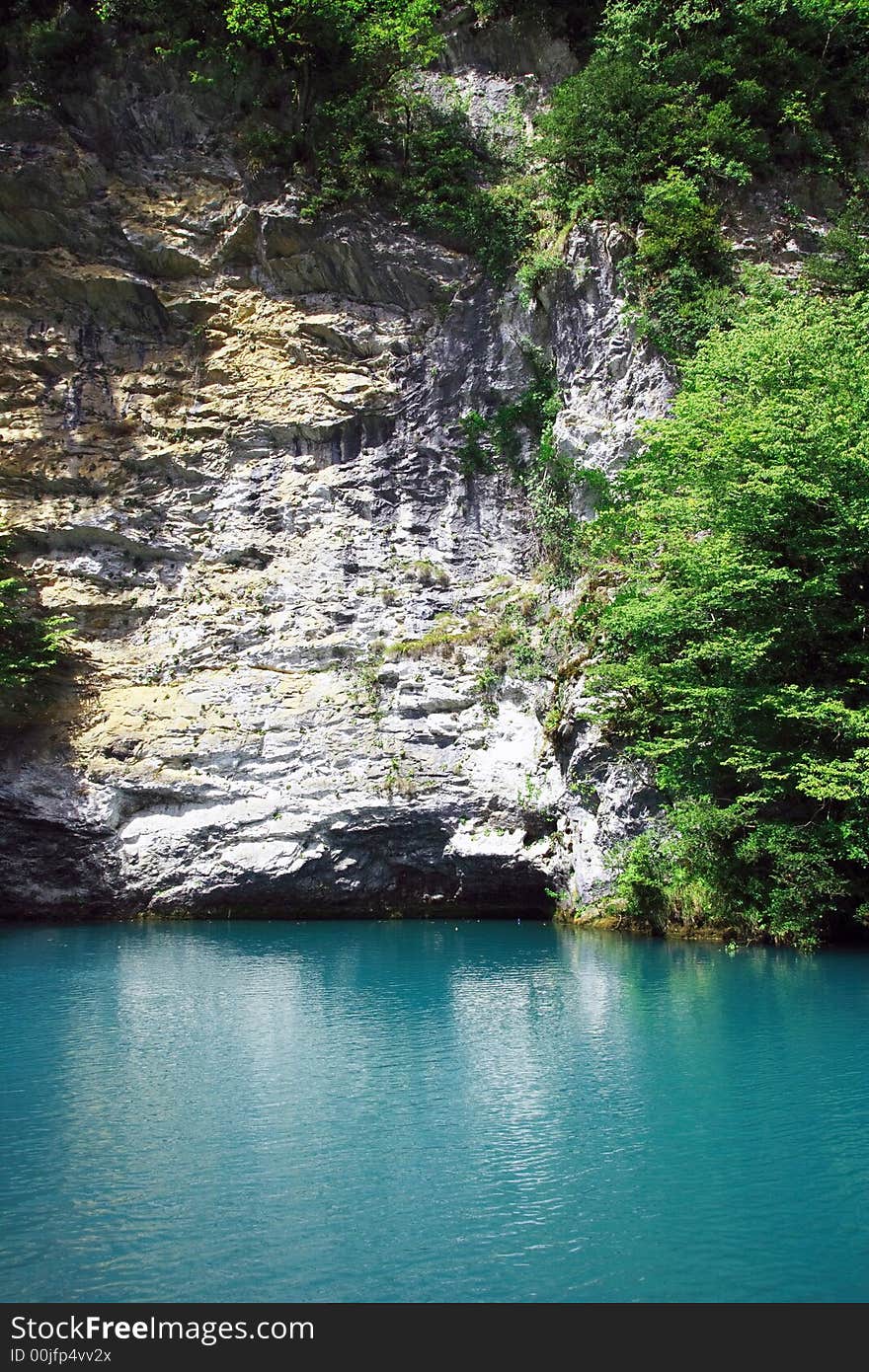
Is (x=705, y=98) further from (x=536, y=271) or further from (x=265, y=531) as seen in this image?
(x=265, y=531)

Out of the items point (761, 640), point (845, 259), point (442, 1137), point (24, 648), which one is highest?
point (845, 259)

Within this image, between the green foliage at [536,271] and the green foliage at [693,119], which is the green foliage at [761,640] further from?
the green foliage at [536,271]

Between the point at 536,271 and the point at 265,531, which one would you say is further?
the point at 265,531

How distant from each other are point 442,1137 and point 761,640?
1065cm

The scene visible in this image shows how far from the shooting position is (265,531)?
2588 cm

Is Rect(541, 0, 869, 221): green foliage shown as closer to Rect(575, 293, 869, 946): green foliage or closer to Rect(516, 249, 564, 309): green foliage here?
Rect(516, 249, 564, 309): green foliage

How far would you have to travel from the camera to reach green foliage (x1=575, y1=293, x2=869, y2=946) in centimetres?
1550

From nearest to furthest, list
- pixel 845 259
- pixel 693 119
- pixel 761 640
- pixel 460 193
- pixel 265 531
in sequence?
pixel 761 640 < pixel 845 259 < pixel 693 119 < pixel 265 531 < pixel 460 193

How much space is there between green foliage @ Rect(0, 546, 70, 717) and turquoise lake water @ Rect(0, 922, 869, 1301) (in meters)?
10.5

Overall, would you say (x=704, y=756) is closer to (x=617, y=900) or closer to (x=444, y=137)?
(x=617, y=900)

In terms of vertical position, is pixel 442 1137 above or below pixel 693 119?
below

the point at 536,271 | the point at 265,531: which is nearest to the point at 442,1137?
the point at 265,531

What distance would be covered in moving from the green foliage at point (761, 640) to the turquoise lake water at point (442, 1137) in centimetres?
206

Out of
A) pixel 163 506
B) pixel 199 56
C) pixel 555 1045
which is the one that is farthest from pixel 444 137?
pixel 555 1045
